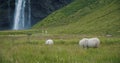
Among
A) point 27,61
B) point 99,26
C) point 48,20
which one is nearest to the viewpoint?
point 27,61

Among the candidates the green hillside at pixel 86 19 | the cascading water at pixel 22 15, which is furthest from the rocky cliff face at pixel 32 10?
the green hillside at pixel 86 19

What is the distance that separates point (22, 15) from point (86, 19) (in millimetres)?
47707

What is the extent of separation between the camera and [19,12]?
161 m

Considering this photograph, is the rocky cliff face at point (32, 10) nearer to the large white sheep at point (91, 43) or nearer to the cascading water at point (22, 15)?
the cascading water at point (22, 15)

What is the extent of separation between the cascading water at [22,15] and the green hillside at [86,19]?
468 inches

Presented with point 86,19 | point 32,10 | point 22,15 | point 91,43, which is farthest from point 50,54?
point 32,10

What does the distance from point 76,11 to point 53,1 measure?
2271 cm

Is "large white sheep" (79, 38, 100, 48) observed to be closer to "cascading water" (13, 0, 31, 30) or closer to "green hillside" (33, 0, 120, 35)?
"green hillside" (33, 0, 120, 35)

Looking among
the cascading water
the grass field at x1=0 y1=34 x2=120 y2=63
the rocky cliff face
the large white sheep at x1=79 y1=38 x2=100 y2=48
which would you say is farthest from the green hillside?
the grass field at x1=0 y1=34 x2=120 y2=63

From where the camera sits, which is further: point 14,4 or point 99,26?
point 14,4

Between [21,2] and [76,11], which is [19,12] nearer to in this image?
[21,2]

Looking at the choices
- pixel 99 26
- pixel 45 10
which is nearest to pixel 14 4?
pixel 45 10

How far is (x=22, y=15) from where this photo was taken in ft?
525

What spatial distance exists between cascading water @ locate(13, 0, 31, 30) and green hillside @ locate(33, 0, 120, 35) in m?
11.9
